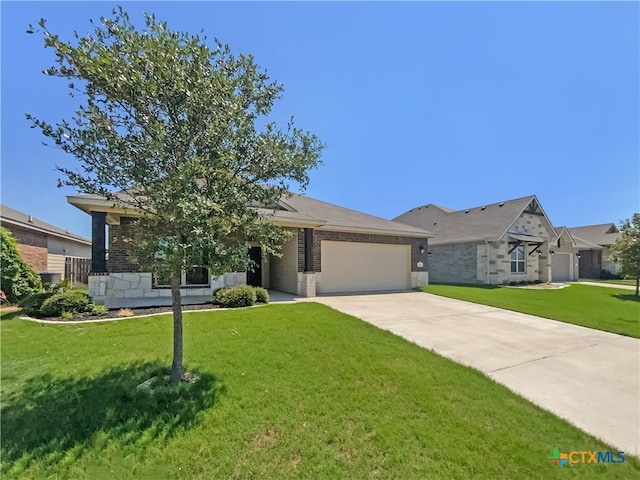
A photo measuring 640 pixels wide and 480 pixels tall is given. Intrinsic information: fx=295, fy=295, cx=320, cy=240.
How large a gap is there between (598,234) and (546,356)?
41.4 meters

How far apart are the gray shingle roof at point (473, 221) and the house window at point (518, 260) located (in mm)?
2352

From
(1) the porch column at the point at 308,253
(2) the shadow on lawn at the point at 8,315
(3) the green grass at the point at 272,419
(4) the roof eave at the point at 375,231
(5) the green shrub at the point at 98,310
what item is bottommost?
(3) the green grass at the point at 272,419

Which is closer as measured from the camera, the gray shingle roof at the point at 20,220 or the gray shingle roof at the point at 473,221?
the gray shingle roof at the point at 20,220

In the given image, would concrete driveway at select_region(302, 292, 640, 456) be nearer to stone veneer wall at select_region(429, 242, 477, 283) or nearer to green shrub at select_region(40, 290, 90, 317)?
green shrub at select_region(40, 290, 90, 317)

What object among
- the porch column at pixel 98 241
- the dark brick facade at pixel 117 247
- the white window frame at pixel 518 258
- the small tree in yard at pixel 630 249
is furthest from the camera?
the white window frame at pixel 518 258

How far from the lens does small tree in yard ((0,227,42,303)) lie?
34.6 feet

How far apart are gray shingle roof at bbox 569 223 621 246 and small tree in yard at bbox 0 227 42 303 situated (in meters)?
47.6

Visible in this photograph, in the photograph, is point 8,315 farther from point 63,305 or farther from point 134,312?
point 134,312

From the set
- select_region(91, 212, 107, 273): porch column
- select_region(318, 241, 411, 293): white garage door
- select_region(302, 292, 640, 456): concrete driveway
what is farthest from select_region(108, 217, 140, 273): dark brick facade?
select_region(318, 241, 411, 293): white garage door

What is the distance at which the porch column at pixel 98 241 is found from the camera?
8.97 meters

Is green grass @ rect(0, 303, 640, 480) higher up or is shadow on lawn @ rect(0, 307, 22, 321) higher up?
shadow on lawn @ rect(0, 307, 22, 321)

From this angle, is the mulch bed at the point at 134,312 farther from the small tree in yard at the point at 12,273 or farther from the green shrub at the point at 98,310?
the small tree in yard at the point at 12,273

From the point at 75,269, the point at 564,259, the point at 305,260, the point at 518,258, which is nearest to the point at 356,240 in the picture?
the point at 305,260

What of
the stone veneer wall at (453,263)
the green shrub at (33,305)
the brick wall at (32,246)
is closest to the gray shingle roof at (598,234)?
the stone veneer wall at (453,263)
